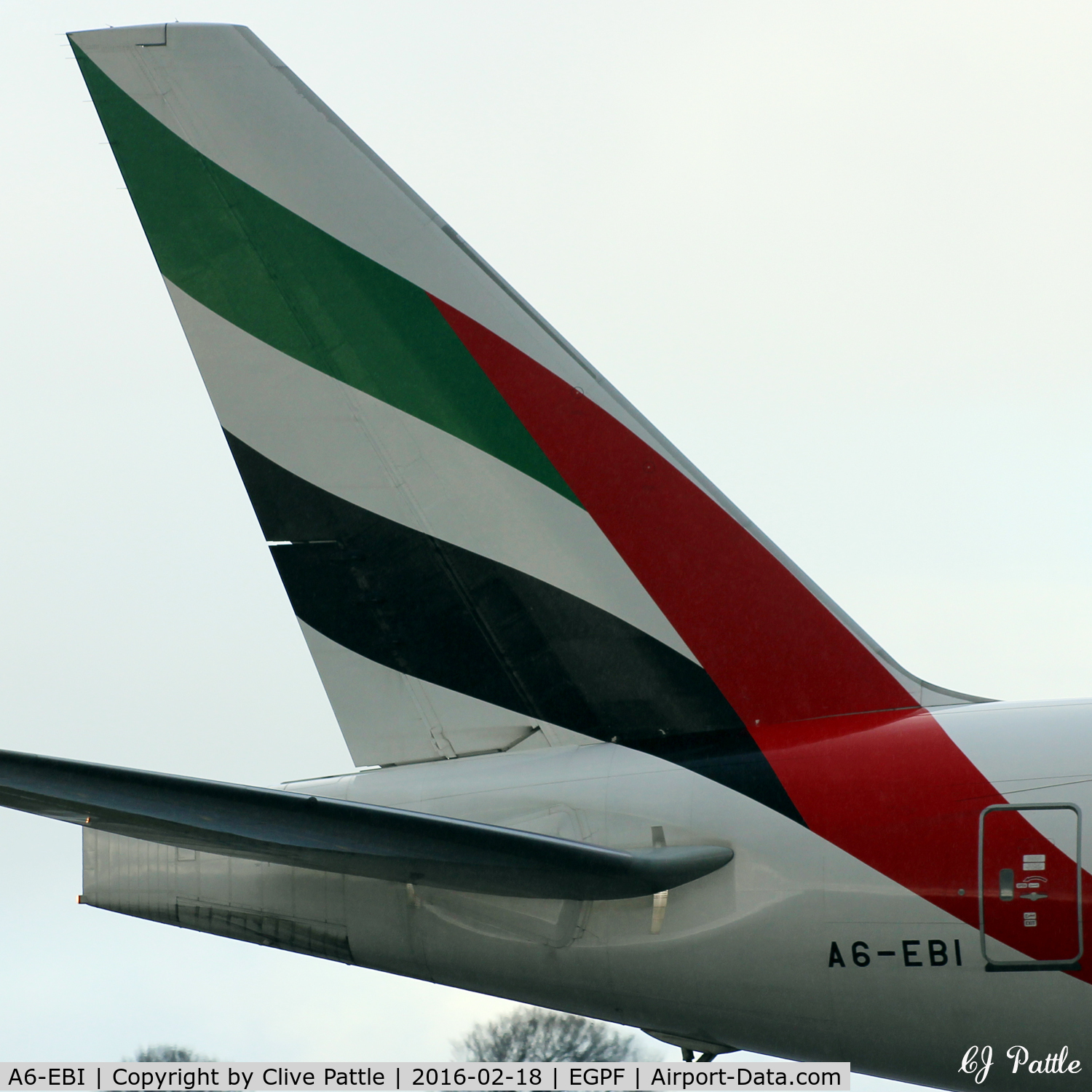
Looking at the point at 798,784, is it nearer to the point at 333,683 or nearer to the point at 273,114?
the point at 333,683

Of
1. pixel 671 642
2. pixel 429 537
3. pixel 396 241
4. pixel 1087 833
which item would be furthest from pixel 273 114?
pixel 1087 833

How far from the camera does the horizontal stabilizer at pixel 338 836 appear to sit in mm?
3980

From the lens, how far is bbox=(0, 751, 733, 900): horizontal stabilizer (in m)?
3.98

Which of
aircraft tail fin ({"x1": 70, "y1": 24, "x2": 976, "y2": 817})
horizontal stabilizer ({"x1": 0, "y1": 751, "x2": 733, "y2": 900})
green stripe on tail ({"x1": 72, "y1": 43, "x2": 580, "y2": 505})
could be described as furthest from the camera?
green stripe on tail ({"x1": 72, "y1": 43, "x2": 580, "y2": 505})

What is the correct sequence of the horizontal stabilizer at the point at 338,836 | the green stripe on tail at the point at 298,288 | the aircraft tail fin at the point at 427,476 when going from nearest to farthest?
the horizontal stabilizer at the point at 338,836 < the aircraft tail fin at the point at 427,476 < the green stripe on tail at the point at 298,288

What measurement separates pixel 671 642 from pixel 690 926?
1.31m

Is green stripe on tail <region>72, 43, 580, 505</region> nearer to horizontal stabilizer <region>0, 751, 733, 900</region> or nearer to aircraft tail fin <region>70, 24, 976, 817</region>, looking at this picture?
aircraft tail fin <region>70, 24, 976, 817</region>

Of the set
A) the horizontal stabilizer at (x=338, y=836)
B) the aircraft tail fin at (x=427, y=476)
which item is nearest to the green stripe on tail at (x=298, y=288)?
the aircraft tail fin at (x=427, y=476)

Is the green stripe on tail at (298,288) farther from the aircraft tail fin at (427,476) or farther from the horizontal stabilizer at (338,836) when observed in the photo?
the horizontal stabilizer at (338,836)

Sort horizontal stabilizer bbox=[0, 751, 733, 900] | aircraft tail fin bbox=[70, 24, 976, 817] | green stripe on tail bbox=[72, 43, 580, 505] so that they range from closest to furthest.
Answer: horizontal stabilizer bbox=[0, 751, 733, 900]
aircraft tail fin bbox=[70, 24, 976, 817]
green stripe on tail bbox=[72, 43, 580, 505]

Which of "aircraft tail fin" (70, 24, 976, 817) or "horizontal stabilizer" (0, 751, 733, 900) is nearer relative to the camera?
"horizontal stabilizer" (0, 751, 733, 900)

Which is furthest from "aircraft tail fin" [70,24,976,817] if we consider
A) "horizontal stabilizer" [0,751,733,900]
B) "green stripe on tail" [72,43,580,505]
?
"horizontal stabilizer" [0,751,733,900]

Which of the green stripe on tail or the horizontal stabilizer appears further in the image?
the green stripe on tail

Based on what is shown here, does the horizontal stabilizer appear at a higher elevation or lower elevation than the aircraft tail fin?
lower
